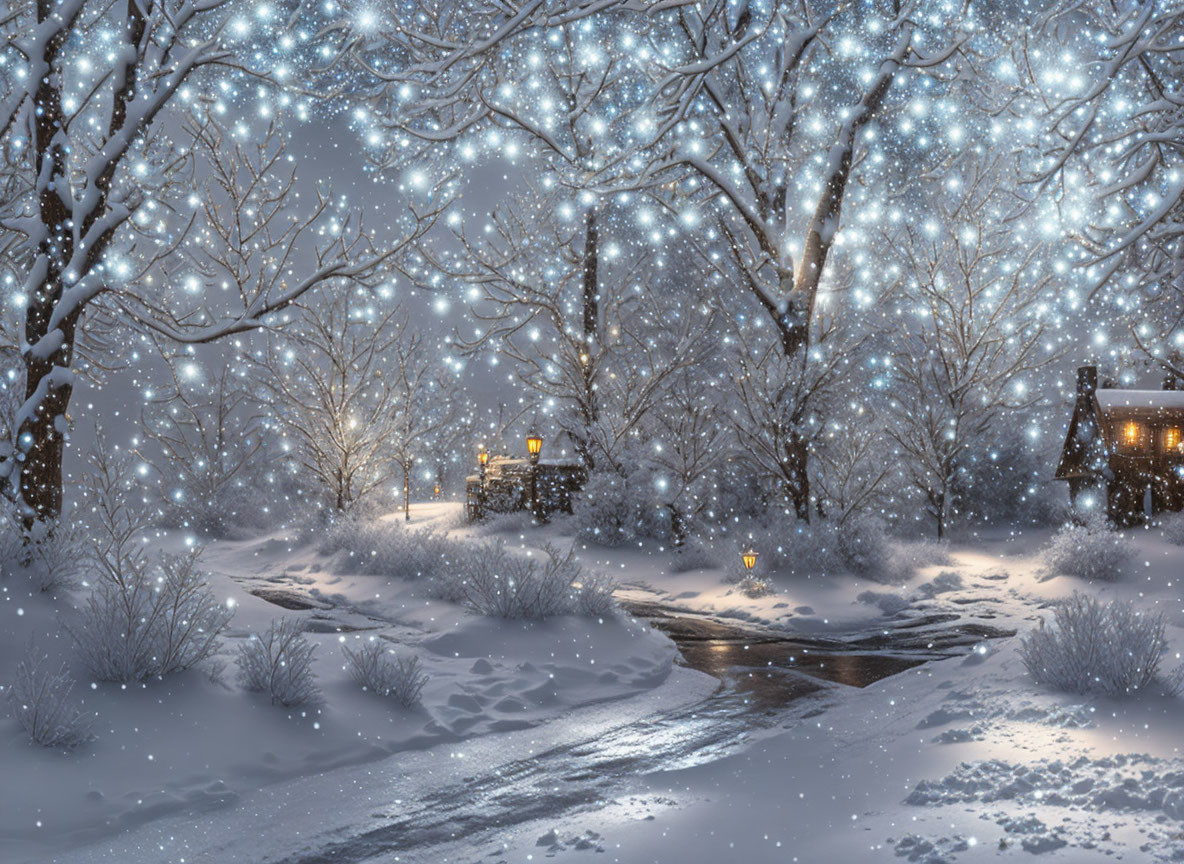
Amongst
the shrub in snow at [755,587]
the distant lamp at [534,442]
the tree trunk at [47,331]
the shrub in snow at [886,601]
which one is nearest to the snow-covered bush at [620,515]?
the distant lamp at [534,442]

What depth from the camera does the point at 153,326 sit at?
8.12m

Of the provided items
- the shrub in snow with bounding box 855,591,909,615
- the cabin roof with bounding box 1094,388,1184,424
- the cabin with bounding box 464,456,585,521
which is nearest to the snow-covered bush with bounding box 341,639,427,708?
the shrub in snow with bounding box 855,591,909,615

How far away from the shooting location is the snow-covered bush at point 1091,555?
13516mm

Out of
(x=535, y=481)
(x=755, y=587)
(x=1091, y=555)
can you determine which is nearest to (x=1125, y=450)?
(x=1091, y=555)

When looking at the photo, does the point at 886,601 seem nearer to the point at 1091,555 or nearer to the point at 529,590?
the point at 1091,555

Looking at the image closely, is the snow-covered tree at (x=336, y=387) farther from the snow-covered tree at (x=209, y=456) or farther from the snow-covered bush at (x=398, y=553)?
the snow-covered bush at (x=398, y=553)

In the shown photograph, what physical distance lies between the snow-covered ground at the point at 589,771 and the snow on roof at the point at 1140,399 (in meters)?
14.8

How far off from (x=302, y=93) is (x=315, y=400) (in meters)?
A: 13.1

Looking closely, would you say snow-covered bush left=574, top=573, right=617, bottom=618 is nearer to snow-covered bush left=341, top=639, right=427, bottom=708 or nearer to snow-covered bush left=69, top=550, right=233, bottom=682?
snow-covered bush left=341, top=639, right=427, bottom=708

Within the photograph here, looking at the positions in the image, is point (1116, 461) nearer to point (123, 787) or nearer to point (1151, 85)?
point (1151, 85)

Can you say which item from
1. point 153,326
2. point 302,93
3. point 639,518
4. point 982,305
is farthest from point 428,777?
point 982,305

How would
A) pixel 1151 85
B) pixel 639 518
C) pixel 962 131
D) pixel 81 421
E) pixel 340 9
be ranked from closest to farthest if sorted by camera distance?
1. pixel 340 9
2. pixel 1151 85
3. pixel 962 131
4. pixel 639 518
5. pixel 81 421

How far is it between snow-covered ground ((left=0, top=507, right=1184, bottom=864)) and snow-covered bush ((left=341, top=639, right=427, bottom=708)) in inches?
5.5

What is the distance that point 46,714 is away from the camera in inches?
205
